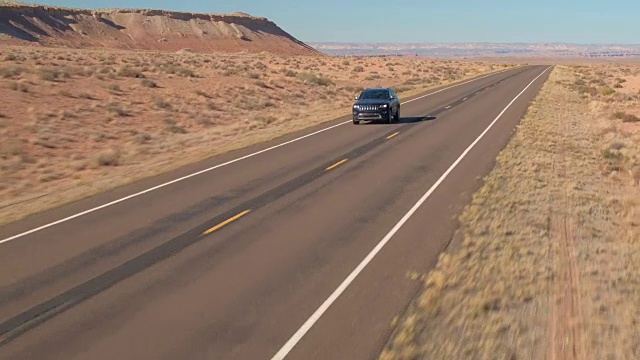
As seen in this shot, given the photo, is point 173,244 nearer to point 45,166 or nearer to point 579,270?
point 579,270

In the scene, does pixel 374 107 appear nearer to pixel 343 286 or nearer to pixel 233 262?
pixel 233 262

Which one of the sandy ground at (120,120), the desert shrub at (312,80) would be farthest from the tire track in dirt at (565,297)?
the desert shrub at (312,80)

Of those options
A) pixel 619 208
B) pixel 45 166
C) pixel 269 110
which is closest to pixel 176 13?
pixel 269 110

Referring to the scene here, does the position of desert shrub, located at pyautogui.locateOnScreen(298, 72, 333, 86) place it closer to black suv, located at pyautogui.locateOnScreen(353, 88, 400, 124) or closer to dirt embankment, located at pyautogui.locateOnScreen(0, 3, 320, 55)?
black suv, located at pyautogui.locateOnScreen(353, 88, 400, 124)

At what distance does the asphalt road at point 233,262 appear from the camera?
7473 millimetres

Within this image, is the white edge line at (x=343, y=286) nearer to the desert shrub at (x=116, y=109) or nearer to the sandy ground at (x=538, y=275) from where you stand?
the sandy ground at (x=538, y=275)

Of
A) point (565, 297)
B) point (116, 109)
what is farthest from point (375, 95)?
point (565, 297)

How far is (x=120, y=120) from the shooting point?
31.4m

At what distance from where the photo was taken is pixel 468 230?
1234cm

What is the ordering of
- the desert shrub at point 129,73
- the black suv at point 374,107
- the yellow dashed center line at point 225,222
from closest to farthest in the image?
1. the yellow dashed center line at point 225,222
2. the black suv at point 374,107
3. the desert shrub at point 129,73

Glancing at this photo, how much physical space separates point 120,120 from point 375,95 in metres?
12.6

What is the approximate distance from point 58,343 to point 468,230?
7752 millimetres

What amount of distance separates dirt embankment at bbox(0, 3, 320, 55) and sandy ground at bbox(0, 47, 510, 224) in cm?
6923

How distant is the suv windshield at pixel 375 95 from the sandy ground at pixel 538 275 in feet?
40.9
